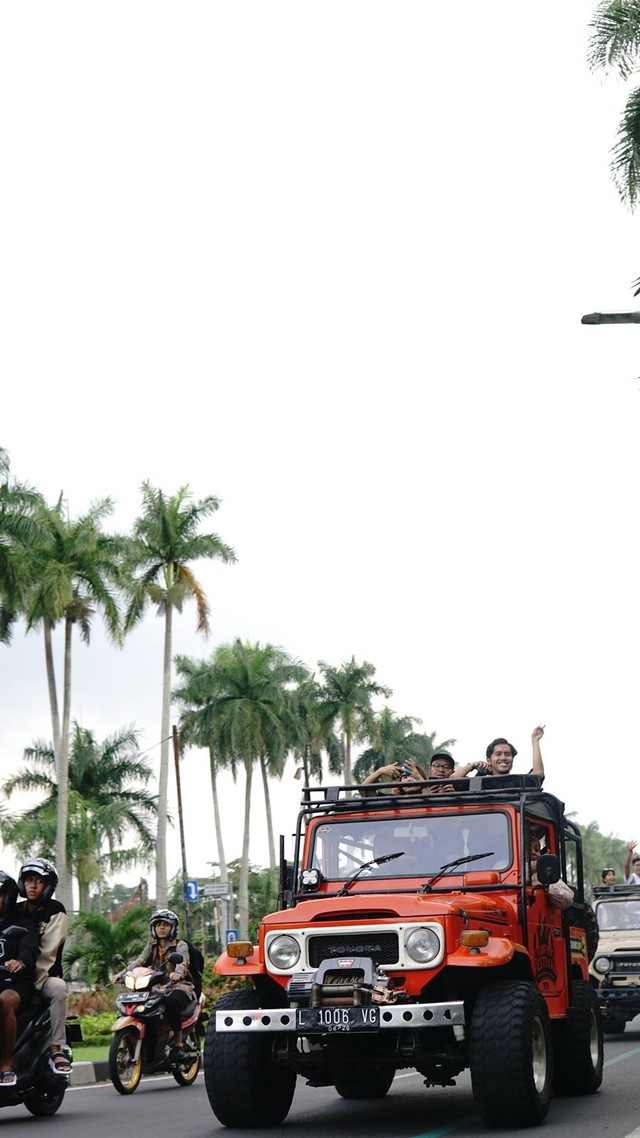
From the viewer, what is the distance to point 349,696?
89.0 metres

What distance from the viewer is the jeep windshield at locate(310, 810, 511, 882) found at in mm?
11500

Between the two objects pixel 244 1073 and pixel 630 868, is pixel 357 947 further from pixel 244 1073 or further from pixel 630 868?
pixel 630 868

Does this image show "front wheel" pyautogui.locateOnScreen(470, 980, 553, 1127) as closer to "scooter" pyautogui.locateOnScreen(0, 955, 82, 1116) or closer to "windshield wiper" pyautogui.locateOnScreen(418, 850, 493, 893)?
"windshield wiper" pyautogui.locateOnScreen(418, 850, 493, 893)

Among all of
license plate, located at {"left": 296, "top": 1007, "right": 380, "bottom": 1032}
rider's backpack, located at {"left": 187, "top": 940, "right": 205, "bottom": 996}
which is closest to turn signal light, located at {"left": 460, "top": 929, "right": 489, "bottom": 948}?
license plate, located at {"left": 296, "top": 1007, "right": 380, "bottom": 1032}

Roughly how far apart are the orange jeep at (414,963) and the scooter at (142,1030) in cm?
318

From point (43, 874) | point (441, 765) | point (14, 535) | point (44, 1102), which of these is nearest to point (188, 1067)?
point (44, 1102)

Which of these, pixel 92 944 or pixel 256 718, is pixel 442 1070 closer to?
pixel 92 944

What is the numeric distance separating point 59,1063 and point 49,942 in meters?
0.90

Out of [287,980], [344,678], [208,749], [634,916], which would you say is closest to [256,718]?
[208,749]

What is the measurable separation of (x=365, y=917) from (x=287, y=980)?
65 centimetres

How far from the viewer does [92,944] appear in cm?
3703

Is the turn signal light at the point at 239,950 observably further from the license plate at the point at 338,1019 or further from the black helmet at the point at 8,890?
the black helmet at the point at 8,890

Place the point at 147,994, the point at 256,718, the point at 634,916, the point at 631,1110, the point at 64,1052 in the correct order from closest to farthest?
the point at 631,1110 < the point at 64,1052 < the point at 147,994 < the point at 634,916 < the point at 256,718

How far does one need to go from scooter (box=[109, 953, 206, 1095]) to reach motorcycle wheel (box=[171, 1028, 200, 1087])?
0.09m
